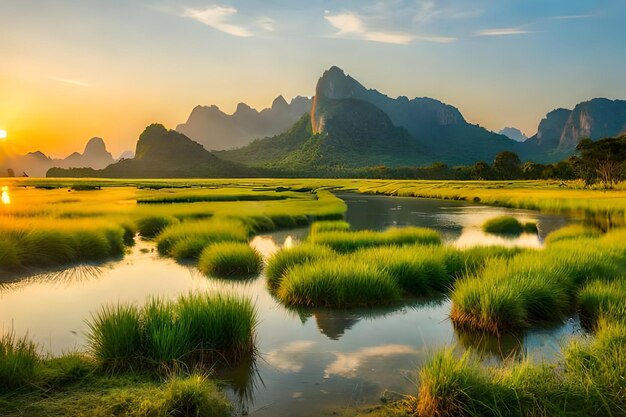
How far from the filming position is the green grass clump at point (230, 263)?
53.7 ft

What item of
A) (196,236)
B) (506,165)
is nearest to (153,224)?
(196,236)

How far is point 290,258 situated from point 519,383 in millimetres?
9828

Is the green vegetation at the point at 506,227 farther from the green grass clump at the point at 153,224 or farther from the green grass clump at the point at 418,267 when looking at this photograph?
the green grass clump at the point at 153,224

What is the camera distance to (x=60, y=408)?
233 inches

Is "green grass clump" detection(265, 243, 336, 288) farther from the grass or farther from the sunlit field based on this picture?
the grass

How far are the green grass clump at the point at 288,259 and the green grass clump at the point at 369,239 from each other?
274 cm

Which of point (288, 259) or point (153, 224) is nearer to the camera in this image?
point (288, 259)

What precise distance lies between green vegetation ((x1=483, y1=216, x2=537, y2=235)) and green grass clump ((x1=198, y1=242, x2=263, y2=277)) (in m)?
17.9

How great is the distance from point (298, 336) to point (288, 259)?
563cm

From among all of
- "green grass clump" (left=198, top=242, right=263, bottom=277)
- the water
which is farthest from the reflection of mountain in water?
"green grass clump" (left=198, top=242, right=263, bottom=277)

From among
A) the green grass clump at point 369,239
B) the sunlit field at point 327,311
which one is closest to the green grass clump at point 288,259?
the sunlit field at point 327,311

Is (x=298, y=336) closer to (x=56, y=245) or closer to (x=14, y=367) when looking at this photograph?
(x=14, y=367)

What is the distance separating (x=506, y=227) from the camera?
98.3 ft

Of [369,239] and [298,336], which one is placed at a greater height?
[369,239]
